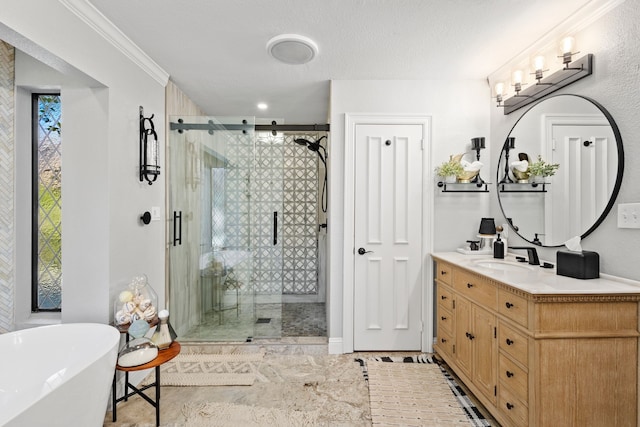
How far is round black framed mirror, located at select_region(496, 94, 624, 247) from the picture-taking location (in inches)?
66.4

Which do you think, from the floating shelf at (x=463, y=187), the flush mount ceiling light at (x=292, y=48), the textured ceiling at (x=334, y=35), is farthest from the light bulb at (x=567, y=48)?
Answer: the flush mount ceiling light at (x=292, y=48)

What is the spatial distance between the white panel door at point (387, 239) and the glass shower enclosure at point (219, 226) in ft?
2.85

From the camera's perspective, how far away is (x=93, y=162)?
1952 millimetres

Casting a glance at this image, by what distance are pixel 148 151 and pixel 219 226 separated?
2.84ft

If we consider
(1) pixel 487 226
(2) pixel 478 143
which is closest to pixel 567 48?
(2) pixel 478 143

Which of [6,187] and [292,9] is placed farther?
[6,187]

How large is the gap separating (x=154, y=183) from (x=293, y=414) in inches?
80.0

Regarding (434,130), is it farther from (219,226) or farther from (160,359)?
(160,359)

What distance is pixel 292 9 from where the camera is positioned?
1.79m

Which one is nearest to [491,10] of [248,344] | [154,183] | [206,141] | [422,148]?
[422,148]

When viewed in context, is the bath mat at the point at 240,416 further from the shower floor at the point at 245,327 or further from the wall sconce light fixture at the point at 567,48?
the wall sconce light fixture at the point at 567,48

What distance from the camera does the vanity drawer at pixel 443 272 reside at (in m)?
2.39

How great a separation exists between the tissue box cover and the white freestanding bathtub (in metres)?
2.51

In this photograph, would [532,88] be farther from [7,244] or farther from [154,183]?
[7,244]
